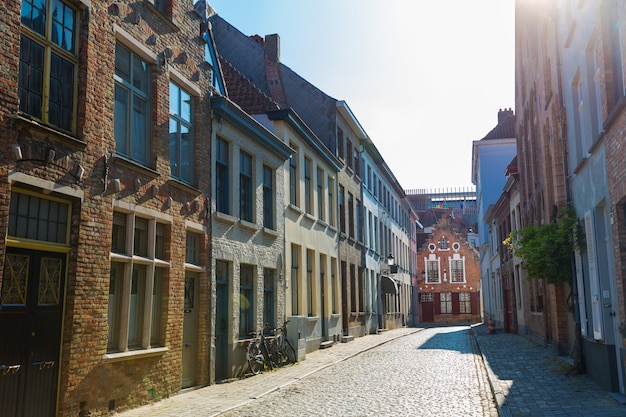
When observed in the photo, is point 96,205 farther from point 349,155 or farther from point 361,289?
point 361,289

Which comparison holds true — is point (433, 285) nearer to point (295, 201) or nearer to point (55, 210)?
point (295, 201)

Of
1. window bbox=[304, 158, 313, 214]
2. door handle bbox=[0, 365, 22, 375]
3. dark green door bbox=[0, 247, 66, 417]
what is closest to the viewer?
door handle bbox=[0, 365, 22, 375]

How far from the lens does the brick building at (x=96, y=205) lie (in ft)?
27.3

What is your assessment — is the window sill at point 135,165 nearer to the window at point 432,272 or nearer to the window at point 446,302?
the window at point 446,302

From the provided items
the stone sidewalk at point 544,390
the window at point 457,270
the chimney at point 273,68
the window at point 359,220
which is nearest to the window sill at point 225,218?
the stone sidewalk at point 544,390

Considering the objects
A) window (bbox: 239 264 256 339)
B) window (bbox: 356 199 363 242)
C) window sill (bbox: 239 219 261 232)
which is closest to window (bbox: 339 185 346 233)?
window (bbox: 356 199 363 242)

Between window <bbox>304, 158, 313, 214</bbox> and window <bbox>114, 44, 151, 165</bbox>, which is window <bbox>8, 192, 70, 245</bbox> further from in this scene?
window <bbox>304, 158, 313, 214</bbox>

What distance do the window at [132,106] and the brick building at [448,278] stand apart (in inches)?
1968

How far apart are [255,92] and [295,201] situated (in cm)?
369

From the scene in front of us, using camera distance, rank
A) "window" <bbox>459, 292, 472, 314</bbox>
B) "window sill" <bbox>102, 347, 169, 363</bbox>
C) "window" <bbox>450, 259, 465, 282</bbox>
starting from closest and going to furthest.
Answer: "window sill" <bbox>102, 347, 169, 363</bbox>
"window" <bbox>459, 292, 472, 314</bbox>
"window" <bbox>450, 259, 465, 282</bbox>

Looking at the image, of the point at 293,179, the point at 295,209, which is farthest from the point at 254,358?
the point at 293,179

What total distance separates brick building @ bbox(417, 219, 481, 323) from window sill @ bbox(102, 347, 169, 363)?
4946 cm

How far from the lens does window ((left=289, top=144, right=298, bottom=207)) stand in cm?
2105

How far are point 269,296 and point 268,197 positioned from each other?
2773 mm
